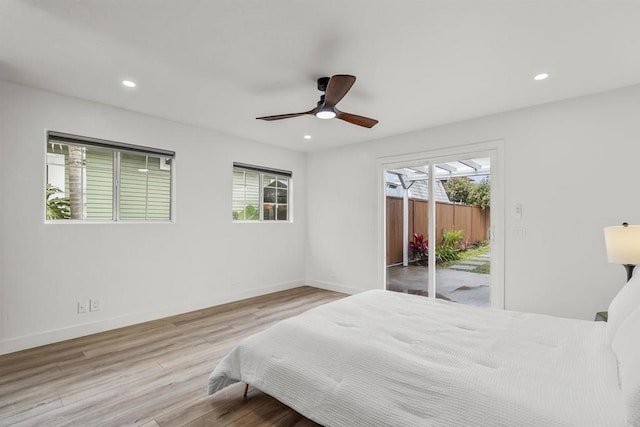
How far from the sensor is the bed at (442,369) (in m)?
1.15

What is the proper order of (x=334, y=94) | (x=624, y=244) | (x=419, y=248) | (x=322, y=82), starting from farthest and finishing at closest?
(x=419, y=248), (x=322, y=82), (x=334, y=94), (x=624, y=244)

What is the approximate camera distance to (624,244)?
7.34ft

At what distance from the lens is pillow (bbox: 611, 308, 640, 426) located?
0.97 m

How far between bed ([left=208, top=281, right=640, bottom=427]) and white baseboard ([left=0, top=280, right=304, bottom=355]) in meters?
2.06

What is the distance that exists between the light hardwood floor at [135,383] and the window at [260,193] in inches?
73.0

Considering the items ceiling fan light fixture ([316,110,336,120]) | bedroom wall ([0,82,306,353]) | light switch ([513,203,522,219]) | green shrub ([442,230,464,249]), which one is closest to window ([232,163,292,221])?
bedroom wall ([0,82,306,353])

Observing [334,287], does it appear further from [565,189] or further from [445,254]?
[565,189]

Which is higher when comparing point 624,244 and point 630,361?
point 624,244

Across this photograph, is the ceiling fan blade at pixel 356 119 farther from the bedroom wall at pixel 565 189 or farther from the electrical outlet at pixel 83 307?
the electrical outlet at pixel 83 307

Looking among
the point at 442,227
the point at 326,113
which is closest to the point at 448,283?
the point at 442,227

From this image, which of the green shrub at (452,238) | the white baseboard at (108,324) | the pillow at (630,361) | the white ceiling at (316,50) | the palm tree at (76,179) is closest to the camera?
the pillow at (630,361)

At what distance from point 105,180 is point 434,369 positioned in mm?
3731

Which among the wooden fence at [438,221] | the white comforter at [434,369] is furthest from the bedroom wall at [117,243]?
the white comforter at [434,369]

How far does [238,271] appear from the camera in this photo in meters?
4.54
